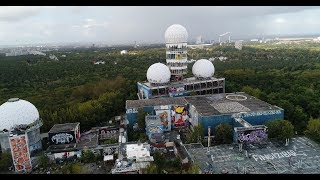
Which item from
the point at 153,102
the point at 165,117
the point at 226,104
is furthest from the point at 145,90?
the point at 226,104

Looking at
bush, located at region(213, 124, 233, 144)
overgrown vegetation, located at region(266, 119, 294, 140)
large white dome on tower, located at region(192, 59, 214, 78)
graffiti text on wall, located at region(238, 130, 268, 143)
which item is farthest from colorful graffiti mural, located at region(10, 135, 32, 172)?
large white dome on tower, located at region(192, 59, 214, 78)

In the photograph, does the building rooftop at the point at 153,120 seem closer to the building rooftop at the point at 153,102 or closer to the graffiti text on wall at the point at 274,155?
the building rooftop at the point at 153,102

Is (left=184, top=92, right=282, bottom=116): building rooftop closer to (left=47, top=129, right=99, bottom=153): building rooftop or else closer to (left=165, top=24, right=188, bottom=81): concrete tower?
(left=165, top=24, right=188, bottom=81): concrete tower

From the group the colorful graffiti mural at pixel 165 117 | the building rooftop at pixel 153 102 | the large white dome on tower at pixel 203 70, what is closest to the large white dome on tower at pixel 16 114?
the building rooftop at pixel 153 102

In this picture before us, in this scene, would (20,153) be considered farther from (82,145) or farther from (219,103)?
(219,103)
